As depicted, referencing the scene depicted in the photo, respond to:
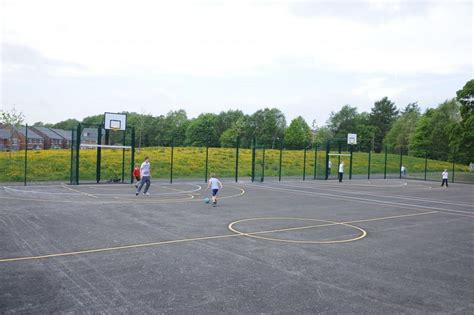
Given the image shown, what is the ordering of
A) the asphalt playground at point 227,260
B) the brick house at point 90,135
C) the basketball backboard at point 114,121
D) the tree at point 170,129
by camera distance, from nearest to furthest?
the asphalt playground at point 227,260, the basketball backboard at point 114,121, the brick house at point 90,135, the tree at point 170,129

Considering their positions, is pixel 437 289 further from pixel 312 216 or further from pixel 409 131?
pixel 409 131

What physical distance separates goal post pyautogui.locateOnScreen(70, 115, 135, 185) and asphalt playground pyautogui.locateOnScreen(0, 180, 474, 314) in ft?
28.0

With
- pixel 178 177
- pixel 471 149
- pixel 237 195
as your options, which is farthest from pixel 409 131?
pixel 237 195

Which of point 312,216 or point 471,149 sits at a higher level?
point 471,149

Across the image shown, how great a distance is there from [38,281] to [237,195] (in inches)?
549

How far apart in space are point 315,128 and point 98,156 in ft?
238

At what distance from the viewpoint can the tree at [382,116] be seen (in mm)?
98775

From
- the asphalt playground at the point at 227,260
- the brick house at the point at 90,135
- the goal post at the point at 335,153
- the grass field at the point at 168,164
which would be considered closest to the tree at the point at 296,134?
the grass field at the point at 168,164

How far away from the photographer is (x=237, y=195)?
65.1ft

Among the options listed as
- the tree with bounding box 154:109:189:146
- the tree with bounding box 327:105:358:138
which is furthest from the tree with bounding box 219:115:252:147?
the tree with bounding box 327:105:358:138

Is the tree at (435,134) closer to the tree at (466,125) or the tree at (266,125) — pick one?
the tree at (466,125)

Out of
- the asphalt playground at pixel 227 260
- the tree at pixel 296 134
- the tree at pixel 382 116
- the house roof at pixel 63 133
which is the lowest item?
the asphalt playground at pixel 227 260

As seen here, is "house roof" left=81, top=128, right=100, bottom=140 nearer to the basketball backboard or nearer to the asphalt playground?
the basketball backboard

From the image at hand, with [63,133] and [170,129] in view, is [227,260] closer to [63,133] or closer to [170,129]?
[63,133]
